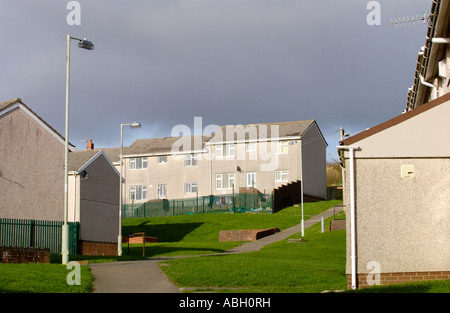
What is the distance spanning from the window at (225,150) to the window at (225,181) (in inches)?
74.7

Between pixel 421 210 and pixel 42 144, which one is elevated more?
pixel 42 144

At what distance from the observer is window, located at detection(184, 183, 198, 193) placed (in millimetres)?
64438

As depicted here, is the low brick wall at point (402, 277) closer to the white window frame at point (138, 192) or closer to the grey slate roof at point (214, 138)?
the grey slate roof at point (214, 138)

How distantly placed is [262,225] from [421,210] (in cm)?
3330

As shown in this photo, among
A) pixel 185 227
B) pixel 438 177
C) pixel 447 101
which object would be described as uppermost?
pixel 447 101

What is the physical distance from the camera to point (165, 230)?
49.8 metres

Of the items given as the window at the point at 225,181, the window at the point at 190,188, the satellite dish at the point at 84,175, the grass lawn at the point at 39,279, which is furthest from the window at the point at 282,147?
the grass lawn at the point at 39,279

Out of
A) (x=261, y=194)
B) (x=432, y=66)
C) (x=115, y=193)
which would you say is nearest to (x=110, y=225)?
(x=115, y=193)

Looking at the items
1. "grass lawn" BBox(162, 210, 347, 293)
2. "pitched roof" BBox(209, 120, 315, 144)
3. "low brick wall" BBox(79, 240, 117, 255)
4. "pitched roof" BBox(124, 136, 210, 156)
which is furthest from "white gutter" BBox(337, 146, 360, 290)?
"pitched roof" BBox(124, 136, 210, 156)

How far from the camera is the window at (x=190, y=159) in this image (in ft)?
Result: 212
